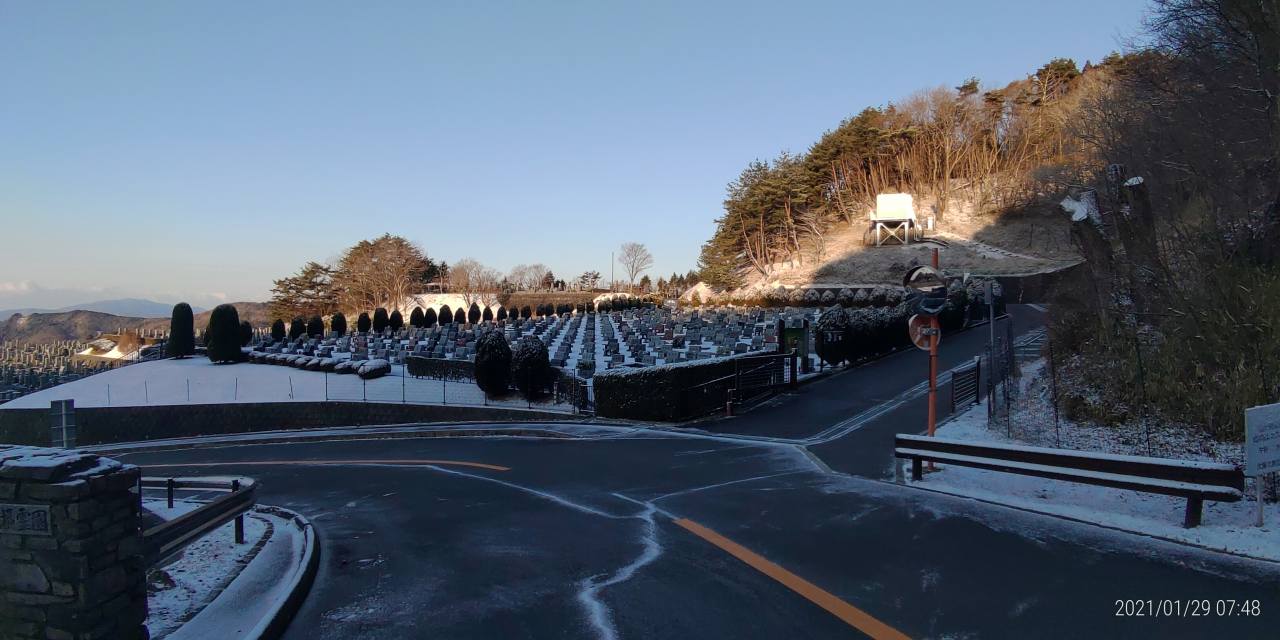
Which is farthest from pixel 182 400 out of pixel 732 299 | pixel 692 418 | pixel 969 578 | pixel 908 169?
pixel 908 169

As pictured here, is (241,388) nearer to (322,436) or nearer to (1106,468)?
(322,436)

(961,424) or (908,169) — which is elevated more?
(908,169)

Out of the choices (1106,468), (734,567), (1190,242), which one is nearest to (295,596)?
(734,567)

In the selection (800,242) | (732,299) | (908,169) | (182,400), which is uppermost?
(908,169)

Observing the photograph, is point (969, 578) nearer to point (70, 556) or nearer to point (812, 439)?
point (70, 556)

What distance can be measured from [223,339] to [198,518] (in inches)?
1392

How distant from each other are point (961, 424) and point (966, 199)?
7616 centimetres

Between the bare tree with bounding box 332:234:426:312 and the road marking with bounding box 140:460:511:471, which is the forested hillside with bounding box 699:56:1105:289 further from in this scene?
the road marking with bounding box 140:460:511:471

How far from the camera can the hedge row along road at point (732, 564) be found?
501 centimetres

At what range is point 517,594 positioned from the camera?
18.9ft

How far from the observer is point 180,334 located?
39344 mm

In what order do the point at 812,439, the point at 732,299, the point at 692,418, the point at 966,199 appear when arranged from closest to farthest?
the point at 812,439 < the point at 692,418 < the point at 732,299 < the point at 966,199

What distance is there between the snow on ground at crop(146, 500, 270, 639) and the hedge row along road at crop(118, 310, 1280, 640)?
2.52 ft

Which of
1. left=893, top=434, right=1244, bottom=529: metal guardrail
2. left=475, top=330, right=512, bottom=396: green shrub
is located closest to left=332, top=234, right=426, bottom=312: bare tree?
left=475, top=330, right=512, bottom=396: green shrub
